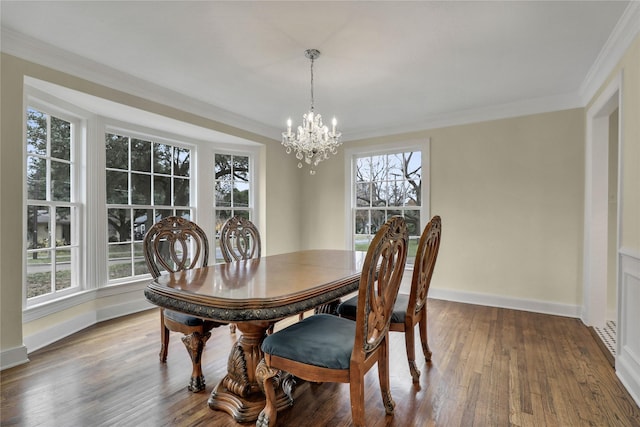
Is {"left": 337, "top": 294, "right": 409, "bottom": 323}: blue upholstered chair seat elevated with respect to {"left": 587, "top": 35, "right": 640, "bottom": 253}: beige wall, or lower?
lower

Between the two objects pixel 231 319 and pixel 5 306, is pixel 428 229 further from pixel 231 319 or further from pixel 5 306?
pixel 5 306

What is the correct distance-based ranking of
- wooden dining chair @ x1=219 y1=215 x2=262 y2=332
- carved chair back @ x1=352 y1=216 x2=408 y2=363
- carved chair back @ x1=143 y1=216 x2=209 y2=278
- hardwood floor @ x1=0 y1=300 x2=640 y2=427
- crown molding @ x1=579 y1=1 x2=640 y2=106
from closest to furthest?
carved chair back @ x1=352 y1=216 x2=408 y2=363
hardwood floor @ x1=0 y1=300 x2=640 y2=427
crown molding @ x1=579 y1=1 x2=640 y2=106
carved chair back @ x1=143 y1=216 x2=209 y2=278
wooden dining chair @ x1=219 y1=215 x2=262 y2=332

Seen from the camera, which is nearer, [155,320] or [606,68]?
[606,68]

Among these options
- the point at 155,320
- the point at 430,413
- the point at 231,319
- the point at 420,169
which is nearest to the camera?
the point at 231,319

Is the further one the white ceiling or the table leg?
the white ceiling

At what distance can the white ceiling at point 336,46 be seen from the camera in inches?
80.9

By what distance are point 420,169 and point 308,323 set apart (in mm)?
3318

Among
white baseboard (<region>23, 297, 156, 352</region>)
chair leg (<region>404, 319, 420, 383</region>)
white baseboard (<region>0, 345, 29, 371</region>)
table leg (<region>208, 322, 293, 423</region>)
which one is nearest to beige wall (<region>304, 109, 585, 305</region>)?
chair leg (<region>404, 319, 420, 383</region>)

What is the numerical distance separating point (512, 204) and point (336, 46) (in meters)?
2.87

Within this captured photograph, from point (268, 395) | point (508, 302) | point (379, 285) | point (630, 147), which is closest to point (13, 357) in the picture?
point (268, 395)

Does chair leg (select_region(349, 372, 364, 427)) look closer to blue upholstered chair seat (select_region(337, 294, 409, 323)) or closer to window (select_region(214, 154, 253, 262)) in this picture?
blue upholstered chair seat (select_region(337, 294, 409, 323))

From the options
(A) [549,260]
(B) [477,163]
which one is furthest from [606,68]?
(A) [549,260]

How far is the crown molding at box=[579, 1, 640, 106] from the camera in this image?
6.79 ft

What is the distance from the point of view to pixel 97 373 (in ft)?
7.32
